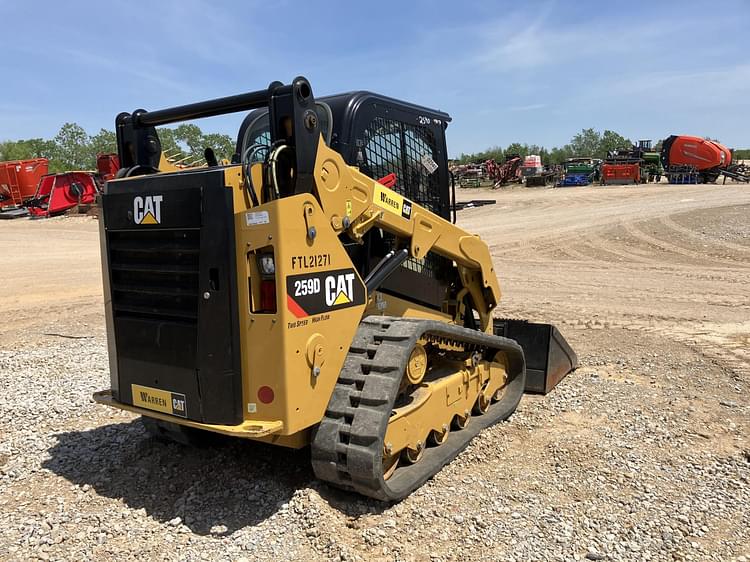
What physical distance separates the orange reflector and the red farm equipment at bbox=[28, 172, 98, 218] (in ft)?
91.1

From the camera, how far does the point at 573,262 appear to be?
1552 centimetres

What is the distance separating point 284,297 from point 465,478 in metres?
1.89

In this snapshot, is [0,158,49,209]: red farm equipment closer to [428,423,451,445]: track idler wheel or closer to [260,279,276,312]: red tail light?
[428,423,451,445]: track idler wheel

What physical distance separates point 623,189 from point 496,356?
27442 millimetres

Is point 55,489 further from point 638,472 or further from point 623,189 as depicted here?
point 623,189

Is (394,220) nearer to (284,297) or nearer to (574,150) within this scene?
(284,297)

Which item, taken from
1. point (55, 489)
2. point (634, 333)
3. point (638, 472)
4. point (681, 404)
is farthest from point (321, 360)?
point (634, 333)

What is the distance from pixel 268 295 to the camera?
3.49 metres

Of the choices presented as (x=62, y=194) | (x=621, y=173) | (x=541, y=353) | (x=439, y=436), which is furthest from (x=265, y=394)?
(x=621, y=173)

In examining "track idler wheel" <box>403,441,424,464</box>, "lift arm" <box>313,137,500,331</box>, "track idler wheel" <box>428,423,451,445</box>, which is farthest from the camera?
"track idler wheel" <box>428,423,451,445</box>

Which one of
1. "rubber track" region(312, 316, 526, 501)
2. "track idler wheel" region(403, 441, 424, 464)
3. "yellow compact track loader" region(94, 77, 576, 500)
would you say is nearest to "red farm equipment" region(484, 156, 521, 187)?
"yellow compact track loader" region(94, 77, 576, 500)

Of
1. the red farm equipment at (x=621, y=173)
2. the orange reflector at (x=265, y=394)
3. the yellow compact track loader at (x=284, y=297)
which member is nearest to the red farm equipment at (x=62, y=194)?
the red farm equipment at (x=621, y=173)

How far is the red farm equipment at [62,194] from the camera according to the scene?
27.8m

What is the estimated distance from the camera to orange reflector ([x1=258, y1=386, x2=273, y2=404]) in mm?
3495
